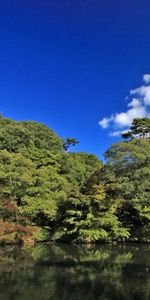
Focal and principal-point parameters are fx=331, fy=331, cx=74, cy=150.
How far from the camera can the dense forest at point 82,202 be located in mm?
21781

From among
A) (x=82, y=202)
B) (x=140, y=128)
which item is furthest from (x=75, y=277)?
(x=140, y=128)

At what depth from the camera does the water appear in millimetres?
8703

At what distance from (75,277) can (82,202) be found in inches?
461

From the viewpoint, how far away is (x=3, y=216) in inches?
876

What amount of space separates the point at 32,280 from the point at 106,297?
3013 millimetres

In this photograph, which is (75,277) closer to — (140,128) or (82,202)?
(82,202)

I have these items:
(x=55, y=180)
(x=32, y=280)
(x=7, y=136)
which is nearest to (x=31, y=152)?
(x=7, y=136)

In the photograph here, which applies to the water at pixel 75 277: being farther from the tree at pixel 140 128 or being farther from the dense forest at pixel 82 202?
the tree at pixel 140 128

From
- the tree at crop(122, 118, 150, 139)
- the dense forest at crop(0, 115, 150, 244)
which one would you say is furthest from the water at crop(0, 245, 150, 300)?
the tree at crop(122, 118, 150, 139)

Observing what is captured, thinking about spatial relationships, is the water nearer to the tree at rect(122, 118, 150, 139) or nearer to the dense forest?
the dense forest

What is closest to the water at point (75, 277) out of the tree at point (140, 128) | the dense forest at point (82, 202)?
the dense forest at point (82, 202)

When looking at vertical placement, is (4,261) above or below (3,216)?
below

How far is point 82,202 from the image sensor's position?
2266cm

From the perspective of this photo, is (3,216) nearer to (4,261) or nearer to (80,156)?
(4,261)
